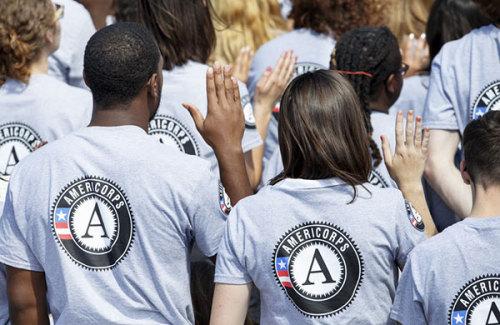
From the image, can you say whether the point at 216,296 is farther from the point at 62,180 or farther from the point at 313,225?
the point at 62,180

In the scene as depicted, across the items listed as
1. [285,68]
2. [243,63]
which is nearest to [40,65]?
[285,68]

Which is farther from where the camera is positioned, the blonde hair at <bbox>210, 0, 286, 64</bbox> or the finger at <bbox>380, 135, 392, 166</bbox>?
the blonde hair at <bbox>210, 0, 286, 64</bbox>

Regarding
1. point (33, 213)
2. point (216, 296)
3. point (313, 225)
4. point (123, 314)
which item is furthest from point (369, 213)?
point (33, 213)

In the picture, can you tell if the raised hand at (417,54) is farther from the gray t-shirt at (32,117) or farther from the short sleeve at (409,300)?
the short sleeve at (409,300)

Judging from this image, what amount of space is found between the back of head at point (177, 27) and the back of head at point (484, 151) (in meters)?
1.62

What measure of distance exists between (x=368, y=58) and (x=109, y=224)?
1665mm

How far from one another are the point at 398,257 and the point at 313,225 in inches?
12.2

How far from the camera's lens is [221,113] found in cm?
407

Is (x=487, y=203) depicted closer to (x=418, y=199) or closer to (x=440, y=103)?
(x=418, y=199)

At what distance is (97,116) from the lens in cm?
373

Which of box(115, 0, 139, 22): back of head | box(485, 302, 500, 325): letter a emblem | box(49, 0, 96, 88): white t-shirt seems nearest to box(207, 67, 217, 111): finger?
box(115, 0, 139, 22): back of head

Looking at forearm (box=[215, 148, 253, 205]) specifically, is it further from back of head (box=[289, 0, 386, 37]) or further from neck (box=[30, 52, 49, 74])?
back of head (box=[289, 0, 386, 37])

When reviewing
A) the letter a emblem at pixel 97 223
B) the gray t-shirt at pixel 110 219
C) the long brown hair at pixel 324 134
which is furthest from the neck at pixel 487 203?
the letter a emblem at pixel 97 223

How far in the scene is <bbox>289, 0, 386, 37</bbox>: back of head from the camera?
5.75 meters
